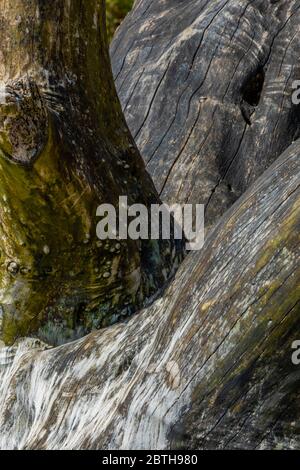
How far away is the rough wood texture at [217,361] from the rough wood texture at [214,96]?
1.05 m

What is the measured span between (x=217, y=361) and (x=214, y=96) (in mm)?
1867

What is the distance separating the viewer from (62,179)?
112 inches

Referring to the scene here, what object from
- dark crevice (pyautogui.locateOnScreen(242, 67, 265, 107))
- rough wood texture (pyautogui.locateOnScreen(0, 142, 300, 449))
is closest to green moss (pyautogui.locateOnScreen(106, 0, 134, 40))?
dark crevice (pyautogui.locateOnScreen(242, 67, 265, 107))

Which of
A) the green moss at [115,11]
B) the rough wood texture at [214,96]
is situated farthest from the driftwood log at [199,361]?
the green moss at [115,11]

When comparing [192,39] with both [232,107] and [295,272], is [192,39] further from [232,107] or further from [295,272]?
[295,272]

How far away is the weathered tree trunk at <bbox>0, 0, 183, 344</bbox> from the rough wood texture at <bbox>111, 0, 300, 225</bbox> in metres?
0.78

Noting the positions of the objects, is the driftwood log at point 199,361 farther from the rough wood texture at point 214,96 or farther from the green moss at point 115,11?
the green moss at point 115,11

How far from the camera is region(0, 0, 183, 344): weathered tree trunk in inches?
109

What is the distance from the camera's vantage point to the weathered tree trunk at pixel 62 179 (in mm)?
2777

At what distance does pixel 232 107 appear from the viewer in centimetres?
411

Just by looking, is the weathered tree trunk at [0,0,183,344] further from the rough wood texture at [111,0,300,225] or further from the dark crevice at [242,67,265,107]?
the dark crevice at [242,67,265,107]

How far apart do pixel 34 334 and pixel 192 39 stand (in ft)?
6.29

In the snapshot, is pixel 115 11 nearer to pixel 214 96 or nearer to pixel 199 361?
pixel 214 96
